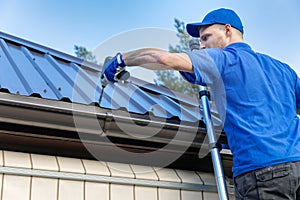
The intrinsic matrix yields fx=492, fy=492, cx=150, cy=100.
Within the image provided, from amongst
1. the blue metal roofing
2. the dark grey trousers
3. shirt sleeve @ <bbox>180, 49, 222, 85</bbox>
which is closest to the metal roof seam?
the blue metal roofing

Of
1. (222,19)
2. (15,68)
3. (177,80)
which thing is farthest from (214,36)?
(177,80)

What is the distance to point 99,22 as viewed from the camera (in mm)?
19953

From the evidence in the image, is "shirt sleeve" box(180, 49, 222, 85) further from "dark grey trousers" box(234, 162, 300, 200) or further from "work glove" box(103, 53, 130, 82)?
"dark grey trousers" box(234, 162, 300, 200)

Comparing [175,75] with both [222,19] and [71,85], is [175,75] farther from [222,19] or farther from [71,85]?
[222,19]

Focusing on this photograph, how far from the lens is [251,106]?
9.77 ft

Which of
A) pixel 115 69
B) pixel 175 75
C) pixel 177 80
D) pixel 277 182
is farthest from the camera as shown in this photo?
pixel 177 80

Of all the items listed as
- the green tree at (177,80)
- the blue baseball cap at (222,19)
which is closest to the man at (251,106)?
the blue baseball cap at (222,19)

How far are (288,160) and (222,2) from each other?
1213cm

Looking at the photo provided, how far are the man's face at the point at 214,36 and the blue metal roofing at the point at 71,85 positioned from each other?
2.07 feet

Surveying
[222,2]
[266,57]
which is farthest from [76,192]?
[222,2]

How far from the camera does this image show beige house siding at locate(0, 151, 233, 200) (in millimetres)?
3115

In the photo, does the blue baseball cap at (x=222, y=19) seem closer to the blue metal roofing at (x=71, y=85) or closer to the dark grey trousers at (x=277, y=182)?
the blue metal roofing at (x=71, y=85)

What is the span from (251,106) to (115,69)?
875 mm

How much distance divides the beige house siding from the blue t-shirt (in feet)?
2.39
